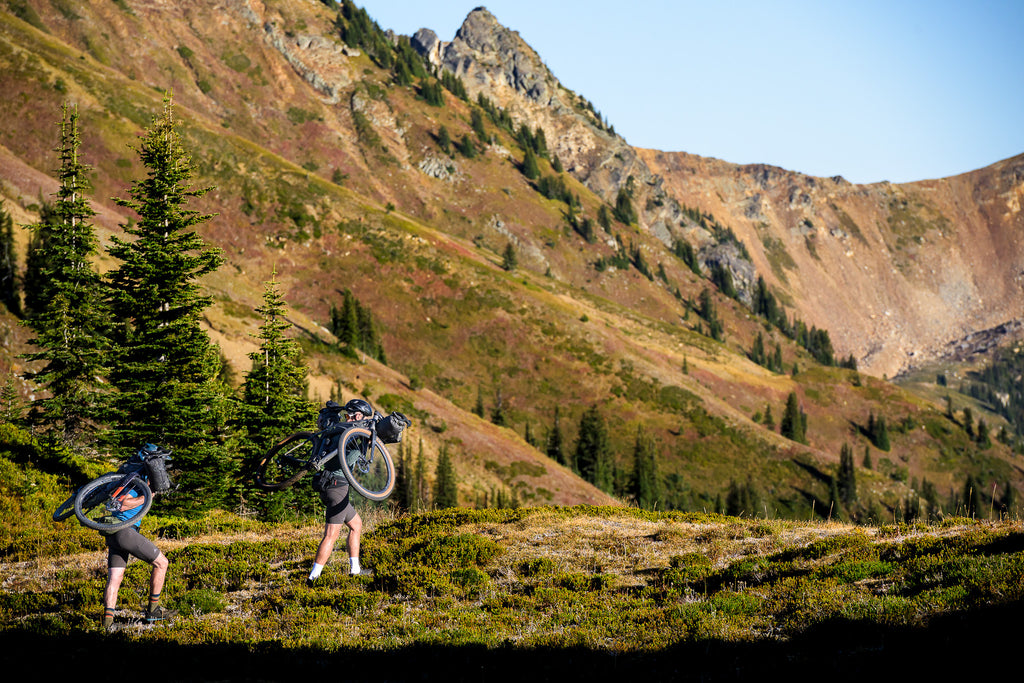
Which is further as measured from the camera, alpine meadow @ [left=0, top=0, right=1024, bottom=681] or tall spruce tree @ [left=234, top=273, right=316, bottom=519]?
tall spruce tree @ [left=234, top=273, right=316, bottom=519]

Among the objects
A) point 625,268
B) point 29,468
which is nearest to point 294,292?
point 29,468

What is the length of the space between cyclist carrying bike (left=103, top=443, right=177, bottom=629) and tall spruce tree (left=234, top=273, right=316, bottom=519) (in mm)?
20874

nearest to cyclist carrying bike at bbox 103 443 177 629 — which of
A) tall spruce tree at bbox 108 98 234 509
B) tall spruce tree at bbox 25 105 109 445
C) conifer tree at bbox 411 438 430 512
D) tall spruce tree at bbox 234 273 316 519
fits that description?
tall spruce tree at bbox 108 98 234 509

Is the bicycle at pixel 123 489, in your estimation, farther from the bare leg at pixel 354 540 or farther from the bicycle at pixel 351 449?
the bare leg at pixel 354 540

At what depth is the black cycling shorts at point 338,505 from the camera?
12.6 meters

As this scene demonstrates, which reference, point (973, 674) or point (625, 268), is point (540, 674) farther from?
point (625, 268)

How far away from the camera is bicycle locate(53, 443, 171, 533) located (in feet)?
36.6

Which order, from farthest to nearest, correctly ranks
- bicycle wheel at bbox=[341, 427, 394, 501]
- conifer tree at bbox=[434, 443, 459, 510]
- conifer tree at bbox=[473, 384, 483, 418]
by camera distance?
1. conifer tree at bbox=[473, 384, 483, 418]
2. conifer tree at bbox=[434, 443, 459, 510]
3. bicycle wheel at bbox=[341, 427, 394, 501]

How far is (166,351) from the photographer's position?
91.9ft

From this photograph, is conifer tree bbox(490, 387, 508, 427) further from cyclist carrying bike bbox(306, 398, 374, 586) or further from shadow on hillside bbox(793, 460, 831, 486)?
cyclist carrying bike bbox(306, 398, 374, 586)

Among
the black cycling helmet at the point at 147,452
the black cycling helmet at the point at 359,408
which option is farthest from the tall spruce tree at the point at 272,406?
the black cycling helmet at the point at 359,408

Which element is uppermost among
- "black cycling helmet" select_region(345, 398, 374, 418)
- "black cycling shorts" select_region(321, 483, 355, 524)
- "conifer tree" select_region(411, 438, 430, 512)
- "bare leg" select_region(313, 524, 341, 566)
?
"black cycling helmet" select_region(345, 398, 374, 418)

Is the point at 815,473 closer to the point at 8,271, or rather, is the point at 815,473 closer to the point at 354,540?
the point at 8,271

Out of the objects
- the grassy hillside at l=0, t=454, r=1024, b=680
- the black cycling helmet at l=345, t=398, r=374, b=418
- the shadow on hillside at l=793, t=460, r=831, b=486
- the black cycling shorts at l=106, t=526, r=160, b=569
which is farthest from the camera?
the shadow on hillside at l=793, t=460, r=831, b=486
